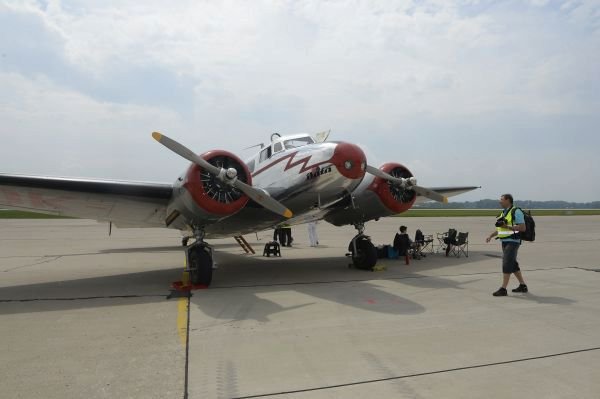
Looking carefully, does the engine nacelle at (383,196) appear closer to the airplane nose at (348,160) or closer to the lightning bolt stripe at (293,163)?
the lightning bolt stripe at (293,163)

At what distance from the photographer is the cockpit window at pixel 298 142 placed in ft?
33.8

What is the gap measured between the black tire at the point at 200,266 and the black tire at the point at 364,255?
4.32 m

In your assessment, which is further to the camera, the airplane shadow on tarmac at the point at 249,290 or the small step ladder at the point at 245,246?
the small step ladder at the point at 245,246

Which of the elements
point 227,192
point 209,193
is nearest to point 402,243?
point 227,192

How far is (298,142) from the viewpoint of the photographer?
10.4m

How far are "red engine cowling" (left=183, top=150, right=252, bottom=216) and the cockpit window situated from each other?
6.23ft

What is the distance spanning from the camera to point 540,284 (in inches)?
337

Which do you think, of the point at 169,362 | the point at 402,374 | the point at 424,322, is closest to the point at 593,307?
the point at 424,322

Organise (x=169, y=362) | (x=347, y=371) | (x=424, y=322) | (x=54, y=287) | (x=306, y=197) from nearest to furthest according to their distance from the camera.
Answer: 1. (x=347, y=371)
2. (x=169, y=362)
3. (x=424, y=322)
4. (x=54, y=287)
5. (x=306, y=197)

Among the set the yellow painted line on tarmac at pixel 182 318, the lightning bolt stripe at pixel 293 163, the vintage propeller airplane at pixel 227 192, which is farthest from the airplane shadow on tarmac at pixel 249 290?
the lightning bolt stripe at pixel 293 163

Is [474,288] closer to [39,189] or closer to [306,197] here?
[306,197]

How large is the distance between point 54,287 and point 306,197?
5.90 m

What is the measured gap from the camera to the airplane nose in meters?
8.55

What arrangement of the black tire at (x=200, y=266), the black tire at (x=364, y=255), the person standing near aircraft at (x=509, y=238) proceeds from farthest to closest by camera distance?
the black tire at (x=364, y=255) < the black tire at (x=200, y=266) < the person standing near aircraft at (x=509, y=238)
